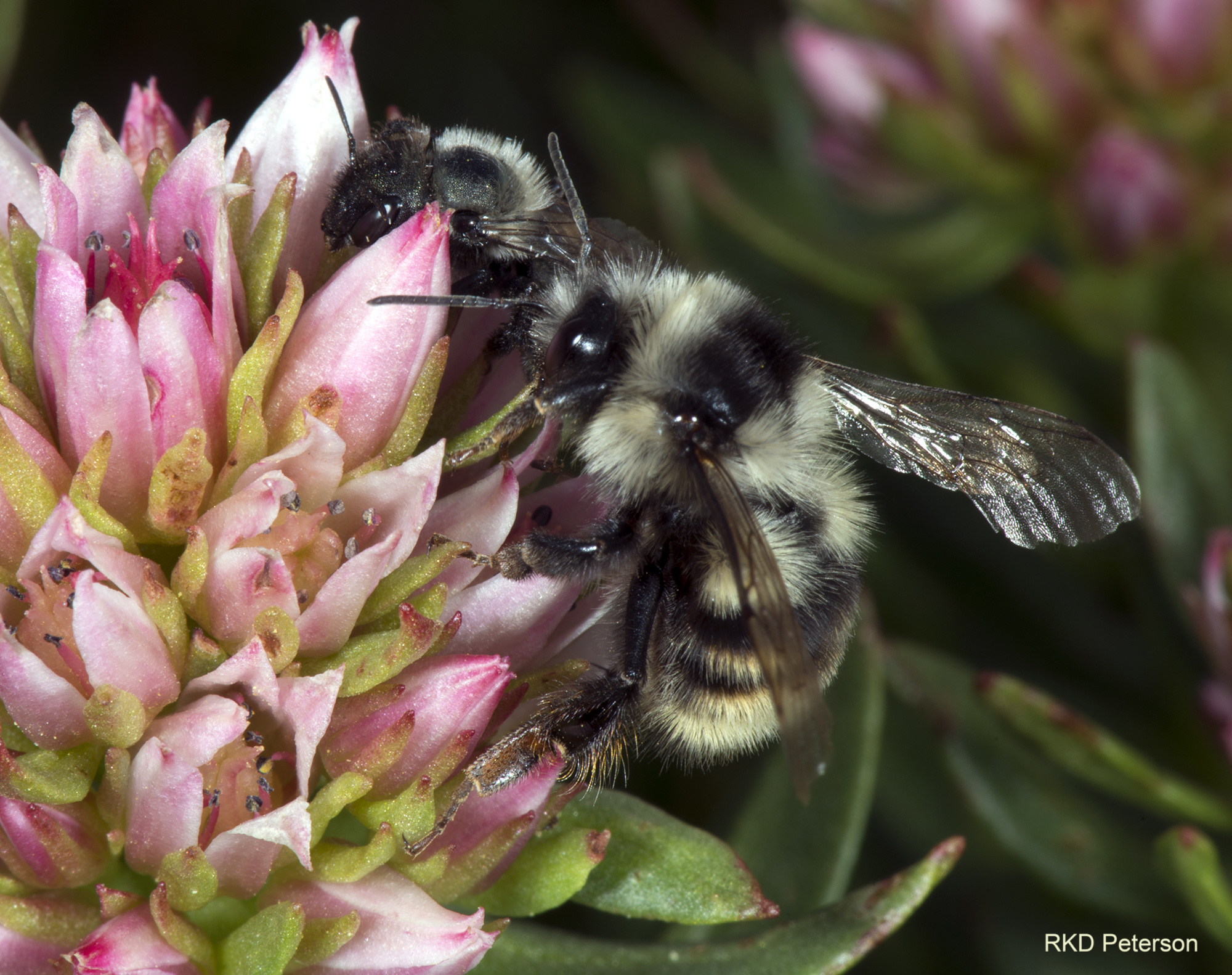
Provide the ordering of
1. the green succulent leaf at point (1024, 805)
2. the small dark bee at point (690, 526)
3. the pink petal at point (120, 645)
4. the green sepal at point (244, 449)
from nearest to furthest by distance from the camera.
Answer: the pink petal at point (120, 645)
the green sepal at point (244, 449)
the small dark bee at point (690, 526)
the green succulent leaf at point (1024, 805)

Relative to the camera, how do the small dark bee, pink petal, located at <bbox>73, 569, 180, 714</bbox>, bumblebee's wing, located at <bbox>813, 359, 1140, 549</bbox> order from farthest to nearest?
1. bumblebee's wing, located at <bbox>813, 359, 1140, 549</bbox>
2. the small dark bee
3. pink petal, located at <bbox>73, 569, 180, 714</bbox>

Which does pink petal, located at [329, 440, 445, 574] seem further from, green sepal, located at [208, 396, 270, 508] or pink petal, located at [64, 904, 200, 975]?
pink petal, located at [64, 904, 200, 975]

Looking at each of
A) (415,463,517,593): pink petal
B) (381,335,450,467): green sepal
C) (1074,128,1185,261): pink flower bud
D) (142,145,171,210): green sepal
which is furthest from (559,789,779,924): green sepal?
(1074,128,1185,261): pink flower bud

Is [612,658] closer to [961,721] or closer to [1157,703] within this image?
[961,721]

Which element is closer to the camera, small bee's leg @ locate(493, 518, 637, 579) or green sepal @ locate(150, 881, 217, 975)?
green sepal @ locate(150, 881, 217, 975)

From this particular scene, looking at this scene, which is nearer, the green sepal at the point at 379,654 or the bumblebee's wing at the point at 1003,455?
the green sepal at the point at 379,654

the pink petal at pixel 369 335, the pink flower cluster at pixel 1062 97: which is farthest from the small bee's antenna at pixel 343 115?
the pink flower cluster at pixel 1062 97

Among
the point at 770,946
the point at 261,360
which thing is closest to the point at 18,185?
the point at 261,360

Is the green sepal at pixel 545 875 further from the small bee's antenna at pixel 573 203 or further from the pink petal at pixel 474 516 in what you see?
the small bee's antenna at pixel 573 203
